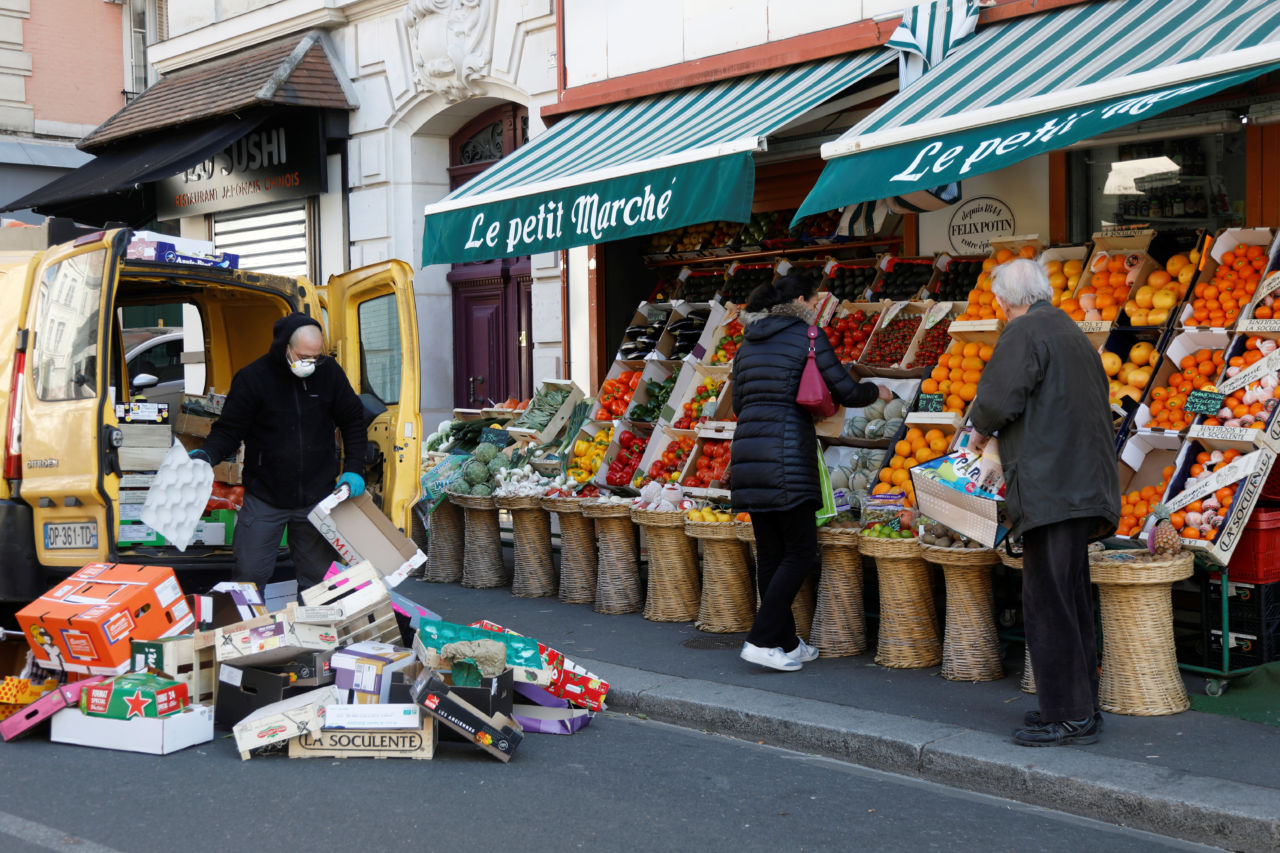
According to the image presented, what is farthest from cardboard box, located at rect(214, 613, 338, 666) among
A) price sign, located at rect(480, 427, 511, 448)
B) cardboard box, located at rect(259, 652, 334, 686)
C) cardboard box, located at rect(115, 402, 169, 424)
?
price sign, located at rect(480, 427, 511, 448)

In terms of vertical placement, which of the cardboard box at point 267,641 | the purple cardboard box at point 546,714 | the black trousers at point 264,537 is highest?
the black trousers at point 264,537

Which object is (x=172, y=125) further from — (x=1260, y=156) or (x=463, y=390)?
(x=1260, y=156)

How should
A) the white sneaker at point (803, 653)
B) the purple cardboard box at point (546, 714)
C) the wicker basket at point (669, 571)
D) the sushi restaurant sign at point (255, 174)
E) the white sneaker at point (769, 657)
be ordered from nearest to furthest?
the purple cardboard box at point (546, 714)
the white sneaker at point (769, 657)
the white sneaker at point (803, 653)
the wicker basket at point (669, 571)
the sushi restaurant sign at point (255, 174)

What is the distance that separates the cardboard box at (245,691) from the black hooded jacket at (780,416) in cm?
229

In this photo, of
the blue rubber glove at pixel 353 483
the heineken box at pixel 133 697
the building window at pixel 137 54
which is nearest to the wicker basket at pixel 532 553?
the blue rubber glove at pixel 353 483

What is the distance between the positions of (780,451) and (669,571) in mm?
1680

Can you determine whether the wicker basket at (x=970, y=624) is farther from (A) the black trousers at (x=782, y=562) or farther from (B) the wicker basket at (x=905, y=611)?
(A) the black trousers at (x=782, y=562)

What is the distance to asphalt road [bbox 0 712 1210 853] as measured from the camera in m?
4.46

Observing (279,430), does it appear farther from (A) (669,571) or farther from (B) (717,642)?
(B) (717,642)

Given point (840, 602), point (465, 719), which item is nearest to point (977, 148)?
point (840, 602)

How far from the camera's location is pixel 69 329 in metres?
6.49

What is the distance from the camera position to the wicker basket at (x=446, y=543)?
9789 mm

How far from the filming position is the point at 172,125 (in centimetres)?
1428

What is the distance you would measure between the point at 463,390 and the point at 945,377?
6.92 metres
